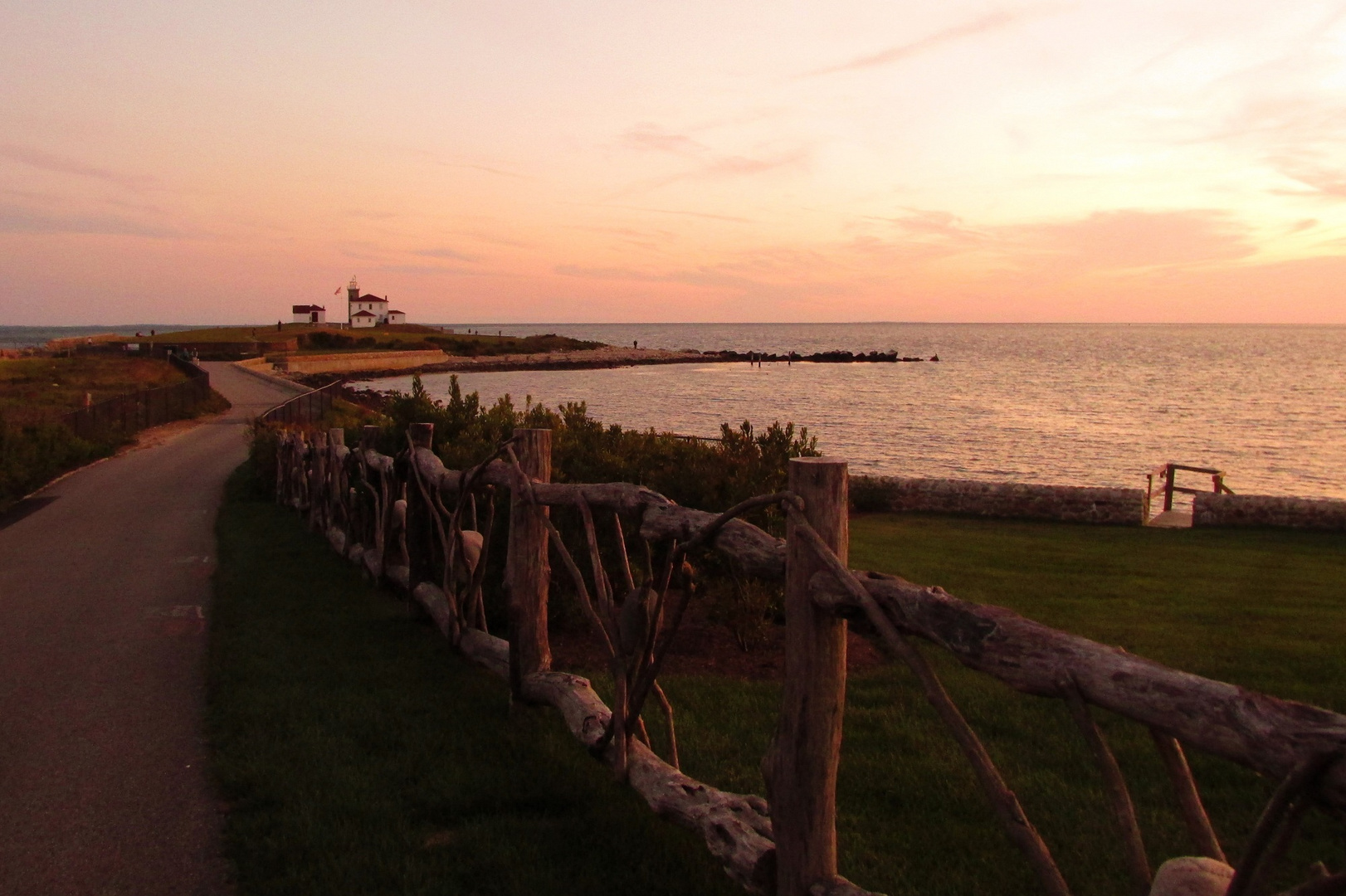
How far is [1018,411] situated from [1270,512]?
4100 centimetres

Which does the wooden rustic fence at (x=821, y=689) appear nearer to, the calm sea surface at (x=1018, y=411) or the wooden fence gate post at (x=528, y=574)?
the wooden fence gate post at (x=528, y=574)

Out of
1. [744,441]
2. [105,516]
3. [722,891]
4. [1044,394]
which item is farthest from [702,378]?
[722,891]

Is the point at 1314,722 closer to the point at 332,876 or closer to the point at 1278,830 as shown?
the point at 1278,830

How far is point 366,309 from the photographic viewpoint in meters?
140

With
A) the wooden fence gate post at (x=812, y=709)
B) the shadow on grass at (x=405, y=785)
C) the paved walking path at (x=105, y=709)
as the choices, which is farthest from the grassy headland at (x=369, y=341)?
the wooden fence gate post at (x=812, y=709)

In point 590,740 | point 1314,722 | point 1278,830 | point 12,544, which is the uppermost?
point 1314,722

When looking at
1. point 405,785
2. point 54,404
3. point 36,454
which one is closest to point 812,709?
point 405,785

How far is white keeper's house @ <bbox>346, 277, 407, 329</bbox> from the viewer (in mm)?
137125

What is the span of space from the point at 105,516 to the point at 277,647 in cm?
1003

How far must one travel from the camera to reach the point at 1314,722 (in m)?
2.03

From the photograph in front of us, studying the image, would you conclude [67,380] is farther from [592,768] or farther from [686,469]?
[592,768]

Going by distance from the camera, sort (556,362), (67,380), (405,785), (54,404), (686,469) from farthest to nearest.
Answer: (556,362)
(67,380)
(54,404)
(686,469)
(405,785)

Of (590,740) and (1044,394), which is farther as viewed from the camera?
(1044,394)

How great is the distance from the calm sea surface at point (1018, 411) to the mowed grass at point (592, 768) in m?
23.4
